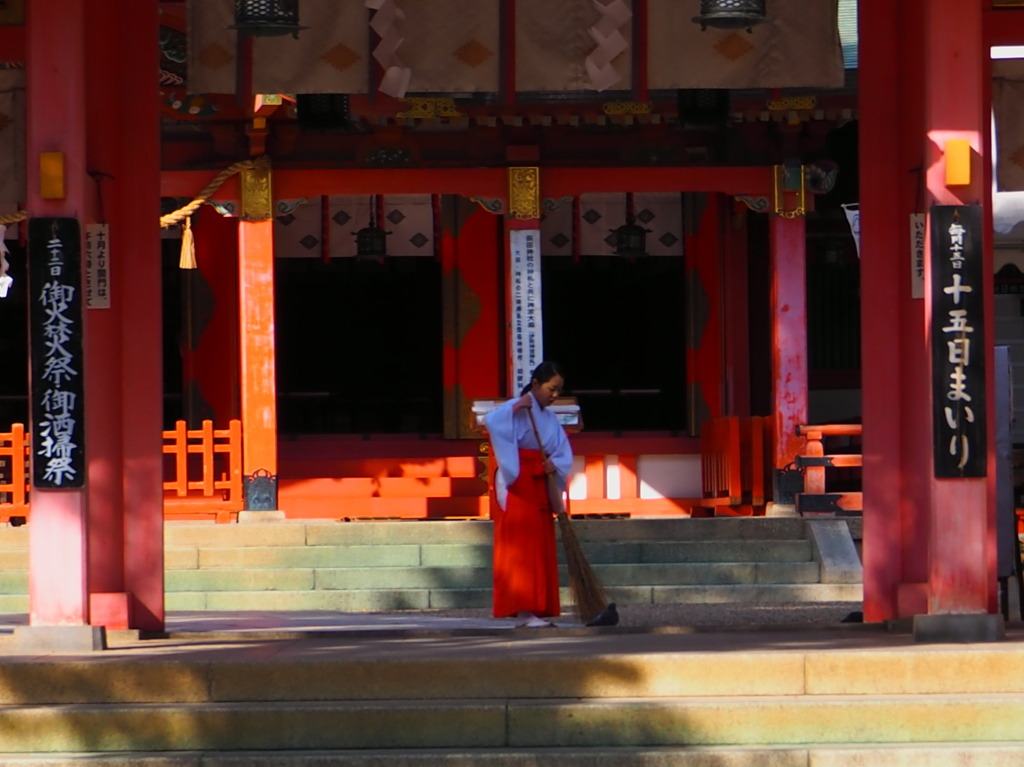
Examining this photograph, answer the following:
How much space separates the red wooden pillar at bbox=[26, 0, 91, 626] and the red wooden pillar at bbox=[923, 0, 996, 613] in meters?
4.22

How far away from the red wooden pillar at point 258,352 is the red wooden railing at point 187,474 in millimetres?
223

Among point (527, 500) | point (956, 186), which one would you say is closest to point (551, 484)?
point (527, 500)

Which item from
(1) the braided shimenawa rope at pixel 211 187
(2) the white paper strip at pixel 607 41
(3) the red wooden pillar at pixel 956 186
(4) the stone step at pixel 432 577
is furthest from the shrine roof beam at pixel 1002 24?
(1) the braided shimenawa rope at pixel 211 187

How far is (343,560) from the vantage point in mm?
14961

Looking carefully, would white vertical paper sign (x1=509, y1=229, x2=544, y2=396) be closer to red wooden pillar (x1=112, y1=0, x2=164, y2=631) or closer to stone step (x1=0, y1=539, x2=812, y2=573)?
stone step (x1=0, y1=539, x2=812, y2=573)

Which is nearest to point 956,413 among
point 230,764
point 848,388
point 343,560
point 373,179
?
point 230,764

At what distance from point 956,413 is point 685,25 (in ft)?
9.61

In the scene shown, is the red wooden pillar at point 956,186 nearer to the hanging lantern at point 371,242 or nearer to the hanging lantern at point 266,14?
the hanging lantern at point 266,14

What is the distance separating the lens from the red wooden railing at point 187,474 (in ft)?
50.9

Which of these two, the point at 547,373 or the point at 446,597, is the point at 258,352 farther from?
the point at 547,373

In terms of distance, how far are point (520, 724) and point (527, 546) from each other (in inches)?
123

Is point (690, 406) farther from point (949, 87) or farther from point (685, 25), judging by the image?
point (949, 87)

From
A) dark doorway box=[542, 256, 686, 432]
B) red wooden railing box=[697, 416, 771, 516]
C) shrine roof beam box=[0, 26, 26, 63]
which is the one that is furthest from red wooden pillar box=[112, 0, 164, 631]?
dark doorway box=[542, 256, 686, 432]

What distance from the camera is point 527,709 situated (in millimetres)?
8383
